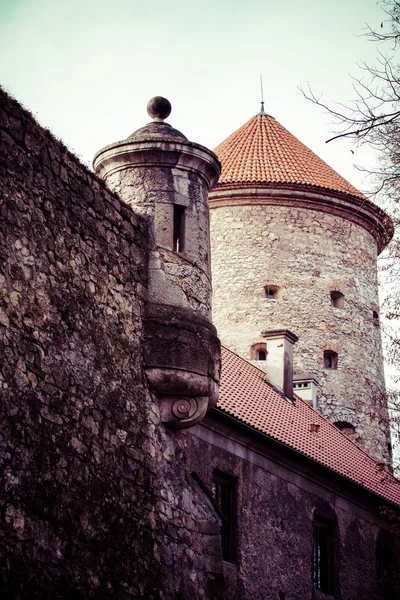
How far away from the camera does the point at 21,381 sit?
7.68 m

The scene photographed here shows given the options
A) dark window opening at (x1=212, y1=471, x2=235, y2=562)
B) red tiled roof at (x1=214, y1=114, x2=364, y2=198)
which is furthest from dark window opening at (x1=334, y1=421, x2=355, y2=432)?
dark window opening at (x1=212, y1=471, x2=235, y2=562)

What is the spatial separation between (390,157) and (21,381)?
16.9 ft

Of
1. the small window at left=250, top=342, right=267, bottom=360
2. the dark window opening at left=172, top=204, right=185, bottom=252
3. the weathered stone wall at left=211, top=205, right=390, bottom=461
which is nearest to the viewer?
the dark window opening at left=172, top=204, right=185, bottom=252

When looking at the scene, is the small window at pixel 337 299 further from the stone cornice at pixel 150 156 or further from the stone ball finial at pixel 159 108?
the stone cornice at pixel 150 156

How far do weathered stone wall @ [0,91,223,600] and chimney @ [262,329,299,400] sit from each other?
10.2 m

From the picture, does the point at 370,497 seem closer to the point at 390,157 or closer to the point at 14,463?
the point at 390,157

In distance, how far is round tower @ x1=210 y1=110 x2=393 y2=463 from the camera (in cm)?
2586

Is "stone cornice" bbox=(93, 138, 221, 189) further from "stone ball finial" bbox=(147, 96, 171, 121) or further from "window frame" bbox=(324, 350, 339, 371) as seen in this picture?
"window frame" bbox=(324, 350, 339, 371)

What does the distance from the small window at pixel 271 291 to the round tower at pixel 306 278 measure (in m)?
0.03

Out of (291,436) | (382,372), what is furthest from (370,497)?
(382,372)

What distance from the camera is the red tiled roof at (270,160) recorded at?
2725 centimetres

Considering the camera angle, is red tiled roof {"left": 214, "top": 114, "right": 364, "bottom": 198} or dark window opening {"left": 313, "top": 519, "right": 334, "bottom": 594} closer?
dark window opening {"left": 313, "top": 519, "right": 334, "bottom": 594}

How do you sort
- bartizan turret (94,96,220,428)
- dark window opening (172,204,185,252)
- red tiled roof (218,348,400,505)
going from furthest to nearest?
red tiled roof (218,348,400,505), dark window opening (172,204,185,252), bartizan turret (94,96,220,428)

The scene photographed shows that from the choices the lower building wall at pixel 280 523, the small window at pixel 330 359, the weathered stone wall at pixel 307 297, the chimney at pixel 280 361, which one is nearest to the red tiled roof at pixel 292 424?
the chimney at pixel 280 361
